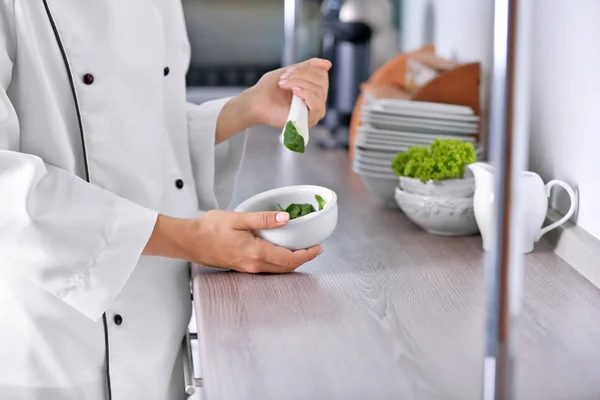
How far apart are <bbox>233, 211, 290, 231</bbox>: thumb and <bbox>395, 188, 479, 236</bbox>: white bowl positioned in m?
0.30

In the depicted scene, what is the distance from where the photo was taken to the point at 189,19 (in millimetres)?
2910

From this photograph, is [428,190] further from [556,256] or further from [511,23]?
[511,23]

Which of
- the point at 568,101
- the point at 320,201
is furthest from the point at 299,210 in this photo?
the point at 568,101

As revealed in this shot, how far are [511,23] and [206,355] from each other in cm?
49

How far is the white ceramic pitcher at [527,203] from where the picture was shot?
3.44ft

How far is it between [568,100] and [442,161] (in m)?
0.20

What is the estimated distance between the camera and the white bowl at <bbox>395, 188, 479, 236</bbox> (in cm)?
118

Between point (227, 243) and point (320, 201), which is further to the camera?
point (320, 201)

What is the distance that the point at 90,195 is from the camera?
914mm

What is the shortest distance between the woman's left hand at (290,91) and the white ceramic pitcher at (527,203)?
9.4 inches

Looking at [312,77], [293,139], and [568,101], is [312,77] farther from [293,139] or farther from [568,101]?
[568,101]

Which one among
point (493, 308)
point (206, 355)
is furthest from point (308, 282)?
point (493, 308)

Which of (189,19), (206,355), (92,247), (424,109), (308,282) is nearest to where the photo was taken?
(206,355)

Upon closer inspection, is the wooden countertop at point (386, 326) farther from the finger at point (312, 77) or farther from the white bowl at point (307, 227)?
the finger at point (312, 77)
